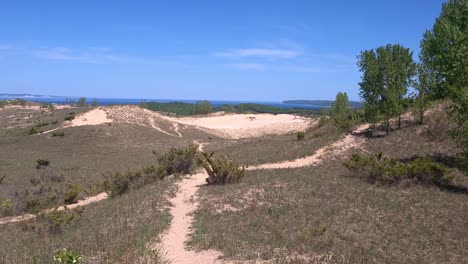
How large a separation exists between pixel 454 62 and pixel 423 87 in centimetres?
849

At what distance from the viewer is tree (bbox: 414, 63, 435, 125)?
2534cm

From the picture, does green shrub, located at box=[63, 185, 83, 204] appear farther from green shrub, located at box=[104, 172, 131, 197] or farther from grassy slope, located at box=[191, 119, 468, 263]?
grassy slope, located at box=[191, 119, 468, 263]

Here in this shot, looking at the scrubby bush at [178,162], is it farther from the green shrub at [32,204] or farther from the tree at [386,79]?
the tree at [386,79]

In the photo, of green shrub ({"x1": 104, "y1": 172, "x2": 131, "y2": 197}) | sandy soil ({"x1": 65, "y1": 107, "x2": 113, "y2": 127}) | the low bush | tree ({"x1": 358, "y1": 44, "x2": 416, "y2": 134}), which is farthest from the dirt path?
sandy soil ({"x1": 65, "y1": 107, "x2": 113, "y2": 127})

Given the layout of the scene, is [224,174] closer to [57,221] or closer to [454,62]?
[57,221]

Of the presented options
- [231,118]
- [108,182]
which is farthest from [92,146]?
[231,118]

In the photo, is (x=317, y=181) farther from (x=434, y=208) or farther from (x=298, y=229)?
(x=298, y=229)

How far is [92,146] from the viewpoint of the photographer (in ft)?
122

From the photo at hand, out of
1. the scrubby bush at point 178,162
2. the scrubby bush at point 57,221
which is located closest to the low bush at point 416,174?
the scrubby bush at point 178,162

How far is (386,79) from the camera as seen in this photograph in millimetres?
26984

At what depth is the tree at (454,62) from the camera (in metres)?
16.1

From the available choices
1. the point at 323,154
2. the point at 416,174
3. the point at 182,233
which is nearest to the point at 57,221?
the point at 182,233

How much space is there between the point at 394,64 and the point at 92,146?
26490 millimetres

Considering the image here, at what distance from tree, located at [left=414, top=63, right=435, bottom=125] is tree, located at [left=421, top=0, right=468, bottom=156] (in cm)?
31
